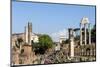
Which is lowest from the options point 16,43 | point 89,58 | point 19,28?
point 89,58

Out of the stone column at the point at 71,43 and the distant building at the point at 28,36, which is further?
the stone column at the point at 71,43

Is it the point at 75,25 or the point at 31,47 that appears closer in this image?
the point at 31,47

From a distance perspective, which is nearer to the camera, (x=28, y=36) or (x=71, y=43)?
(x=28, y=36)

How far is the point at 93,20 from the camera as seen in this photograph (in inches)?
126

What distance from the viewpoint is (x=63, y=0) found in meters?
3.04

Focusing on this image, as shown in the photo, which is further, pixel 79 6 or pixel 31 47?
pixel 79 6

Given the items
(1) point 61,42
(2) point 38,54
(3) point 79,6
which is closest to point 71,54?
(1) point 61,42

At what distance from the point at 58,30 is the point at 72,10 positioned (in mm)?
348

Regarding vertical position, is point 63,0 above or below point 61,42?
above

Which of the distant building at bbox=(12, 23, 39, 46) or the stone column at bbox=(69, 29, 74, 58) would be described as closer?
the distant building at bbox=(12, 23, 39, 46)

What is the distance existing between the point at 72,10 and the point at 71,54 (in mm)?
603

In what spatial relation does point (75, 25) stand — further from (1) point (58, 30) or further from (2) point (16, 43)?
(2) point (16, 43)

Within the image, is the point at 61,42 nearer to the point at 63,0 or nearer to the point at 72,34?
the point at 72,34

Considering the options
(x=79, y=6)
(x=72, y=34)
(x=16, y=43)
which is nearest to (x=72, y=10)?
(x=79, y=6)
